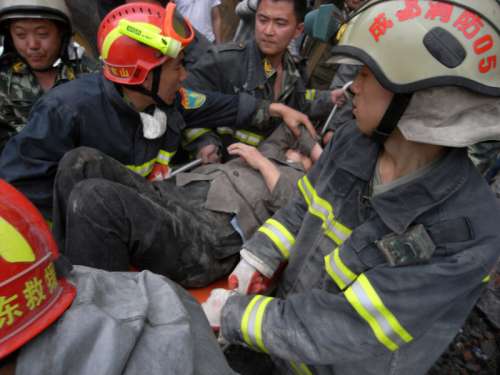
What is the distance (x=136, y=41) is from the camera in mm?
2102

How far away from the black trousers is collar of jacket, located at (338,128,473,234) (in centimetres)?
102

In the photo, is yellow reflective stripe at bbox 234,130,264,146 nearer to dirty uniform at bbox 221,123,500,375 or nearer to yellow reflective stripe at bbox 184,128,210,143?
yellow reflective stripe at bbox 184,128,210,143

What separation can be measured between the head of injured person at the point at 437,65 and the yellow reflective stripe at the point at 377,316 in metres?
0.53

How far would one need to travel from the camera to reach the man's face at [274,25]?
3029 mm

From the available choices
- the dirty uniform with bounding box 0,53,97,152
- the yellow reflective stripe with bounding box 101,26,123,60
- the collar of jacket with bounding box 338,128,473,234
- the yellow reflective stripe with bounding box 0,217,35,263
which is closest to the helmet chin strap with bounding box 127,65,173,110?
the yellow reflective stripe with bounding box 101,26,123,60

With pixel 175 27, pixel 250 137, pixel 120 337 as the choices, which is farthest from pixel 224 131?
pixel 120 337

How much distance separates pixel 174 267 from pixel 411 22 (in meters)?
1.51

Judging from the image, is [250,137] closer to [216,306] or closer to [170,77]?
[170,77]

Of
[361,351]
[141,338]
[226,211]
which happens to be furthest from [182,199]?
[141,338]

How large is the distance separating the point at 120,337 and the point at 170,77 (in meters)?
1.88

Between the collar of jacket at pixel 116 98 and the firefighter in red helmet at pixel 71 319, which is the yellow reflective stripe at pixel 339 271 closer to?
the firefighter in red helmet at pixel 71 319

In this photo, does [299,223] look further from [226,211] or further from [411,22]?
[411,22]

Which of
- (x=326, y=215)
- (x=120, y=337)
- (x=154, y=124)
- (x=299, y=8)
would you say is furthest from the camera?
(x=299, y=8)

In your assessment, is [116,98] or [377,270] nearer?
[377,270]
